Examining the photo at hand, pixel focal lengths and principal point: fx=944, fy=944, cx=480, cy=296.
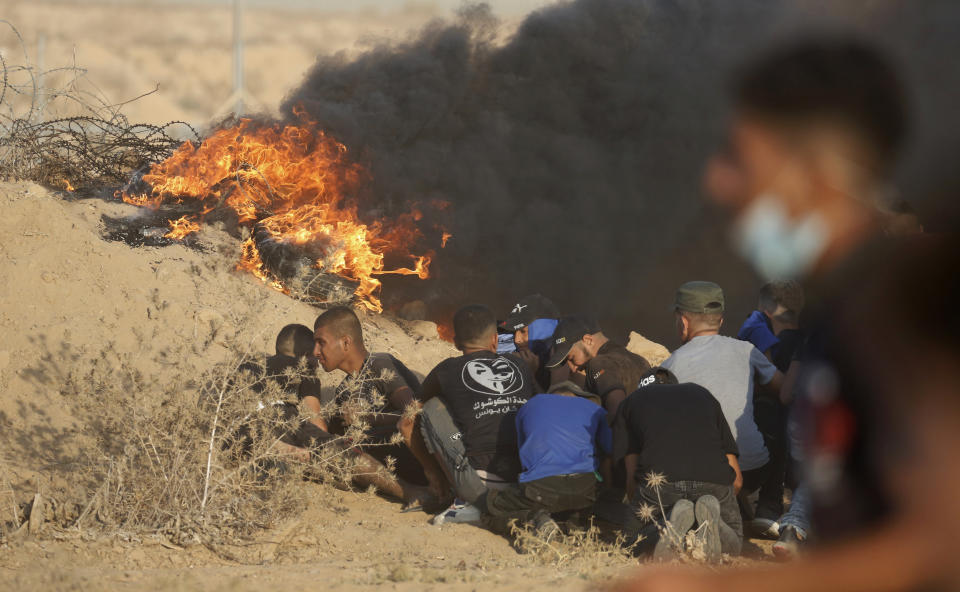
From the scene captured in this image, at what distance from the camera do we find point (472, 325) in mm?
6293

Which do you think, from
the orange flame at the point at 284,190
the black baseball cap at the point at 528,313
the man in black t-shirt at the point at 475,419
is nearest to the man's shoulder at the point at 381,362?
the man in black t-shirt at the point at 475,419

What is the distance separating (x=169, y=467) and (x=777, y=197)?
413 cm

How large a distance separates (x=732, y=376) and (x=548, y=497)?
1.37m

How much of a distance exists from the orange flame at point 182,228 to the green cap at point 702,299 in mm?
6584

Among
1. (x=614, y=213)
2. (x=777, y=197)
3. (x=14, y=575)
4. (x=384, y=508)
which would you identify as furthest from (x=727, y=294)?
(x=777, y=197)

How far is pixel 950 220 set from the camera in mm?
1405

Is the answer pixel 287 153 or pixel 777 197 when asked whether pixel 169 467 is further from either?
pixel 287 153

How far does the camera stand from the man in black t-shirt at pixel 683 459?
490 cm

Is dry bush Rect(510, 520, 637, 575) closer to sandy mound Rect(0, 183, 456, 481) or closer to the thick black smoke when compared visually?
sandy mound Rect(0, 183, 456, 481)

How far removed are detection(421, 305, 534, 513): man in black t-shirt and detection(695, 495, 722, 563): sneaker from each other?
4.61 feet

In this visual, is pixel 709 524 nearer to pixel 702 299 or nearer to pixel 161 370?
pixel 702 299

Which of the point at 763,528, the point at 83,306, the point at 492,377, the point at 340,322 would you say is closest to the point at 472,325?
the point at 492,377

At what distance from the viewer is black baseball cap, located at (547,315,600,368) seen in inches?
258

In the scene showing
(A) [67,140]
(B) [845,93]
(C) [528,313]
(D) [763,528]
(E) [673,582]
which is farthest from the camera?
(A) [67,140]
